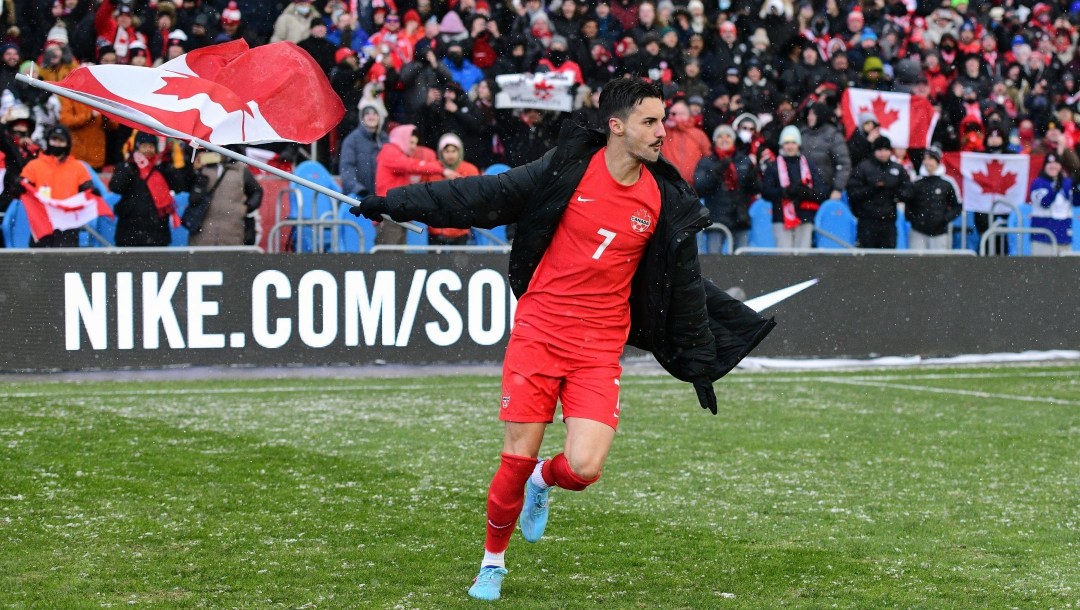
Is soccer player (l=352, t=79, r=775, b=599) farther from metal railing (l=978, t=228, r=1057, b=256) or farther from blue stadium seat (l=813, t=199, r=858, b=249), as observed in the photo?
A: metal railing (l=978, t=228, r=1057, b=256)

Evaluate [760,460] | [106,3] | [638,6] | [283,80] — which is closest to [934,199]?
[638,6]

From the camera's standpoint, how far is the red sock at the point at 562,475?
584 cm

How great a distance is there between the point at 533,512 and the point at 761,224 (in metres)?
10.3

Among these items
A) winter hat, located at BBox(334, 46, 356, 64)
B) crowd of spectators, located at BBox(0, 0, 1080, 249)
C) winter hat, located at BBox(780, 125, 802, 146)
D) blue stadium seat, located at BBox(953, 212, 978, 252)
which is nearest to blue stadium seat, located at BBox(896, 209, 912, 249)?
crowd of spectators, located at BBox(0, 0, 1080, 249)

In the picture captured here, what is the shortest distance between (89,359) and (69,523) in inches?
252

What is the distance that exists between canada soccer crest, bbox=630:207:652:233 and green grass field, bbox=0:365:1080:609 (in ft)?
4.69

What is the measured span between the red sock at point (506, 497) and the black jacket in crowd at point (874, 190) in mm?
11087

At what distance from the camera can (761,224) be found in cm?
1609

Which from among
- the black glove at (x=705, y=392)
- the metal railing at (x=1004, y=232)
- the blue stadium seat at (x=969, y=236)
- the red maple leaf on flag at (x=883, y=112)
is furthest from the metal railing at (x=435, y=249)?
the black glove at (x=705, y=392)

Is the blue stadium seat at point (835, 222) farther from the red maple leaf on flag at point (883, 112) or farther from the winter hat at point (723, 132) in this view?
the red maple leaf on flag at point (883, 112)

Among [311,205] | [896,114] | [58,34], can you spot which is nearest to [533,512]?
[311,205]

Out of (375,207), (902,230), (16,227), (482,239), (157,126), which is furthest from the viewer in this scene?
(902,230)

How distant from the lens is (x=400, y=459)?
9.45 meters

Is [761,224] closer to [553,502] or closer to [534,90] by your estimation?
[534,90]
